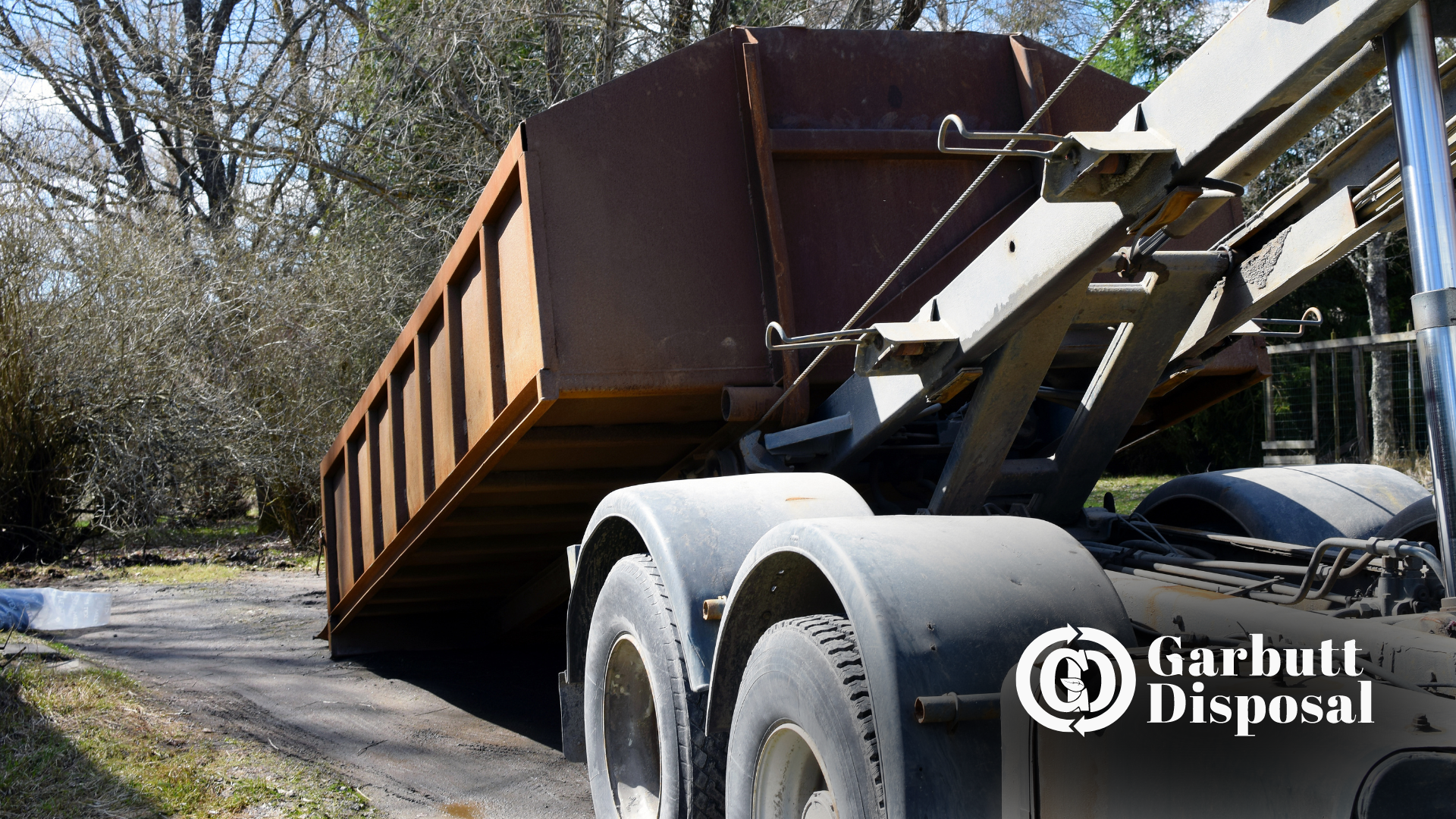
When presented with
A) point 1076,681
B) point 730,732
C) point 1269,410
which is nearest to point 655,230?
point 730,732

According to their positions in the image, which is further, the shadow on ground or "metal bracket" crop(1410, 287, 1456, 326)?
the shadow on ground

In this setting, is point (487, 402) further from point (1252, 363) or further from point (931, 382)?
point (1252, 363)

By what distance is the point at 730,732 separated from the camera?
3051mm

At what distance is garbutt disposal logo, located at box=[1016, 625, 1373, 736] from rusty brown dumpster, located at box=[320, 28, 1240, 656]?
7.08 feet

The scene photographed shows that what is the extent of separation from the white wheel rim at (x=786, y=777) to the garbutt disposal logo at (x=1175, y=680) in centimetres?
64

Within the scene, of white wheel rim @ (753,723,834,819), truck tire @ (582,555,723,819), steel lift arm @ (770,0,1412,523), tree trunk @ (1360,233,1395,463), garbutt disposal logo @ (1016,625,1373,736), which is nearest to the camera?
garbutt disposal logo @ (1016,625,1373,736)

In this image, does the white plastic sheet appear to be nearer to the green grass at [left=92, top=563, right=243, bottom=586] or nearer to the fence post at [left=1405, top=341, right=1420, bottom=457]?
the green grass at [left=92, top=563, right=243, bottom=586]

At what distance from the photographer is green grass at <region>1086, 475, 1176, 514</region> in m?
10.6

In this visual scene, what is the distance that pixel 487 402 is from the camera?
4.53 meters

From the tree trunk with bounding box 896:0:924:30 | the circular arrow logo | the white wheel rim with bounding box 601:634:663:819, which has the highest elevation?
the tree trunk with bounding box 896:0:924:30

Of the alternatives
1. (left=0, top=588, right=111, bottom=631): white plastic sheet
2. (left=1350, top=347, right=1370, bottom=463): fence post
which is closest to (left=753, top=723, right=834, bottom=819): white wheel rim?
(left=0, top=588, right=111, bottom=631): white plastic sheet

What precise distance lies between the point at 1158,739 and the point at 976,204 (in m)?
2.96

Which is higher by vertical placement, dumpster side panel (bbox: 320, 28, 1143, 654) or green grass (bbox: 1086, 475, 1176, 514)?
dumpster side panel (bbox: 320, 28, 1143, 654)

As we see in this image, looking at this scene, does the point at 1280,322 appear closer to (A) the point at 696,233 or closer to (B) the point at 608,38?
(A) the point at 696,233
